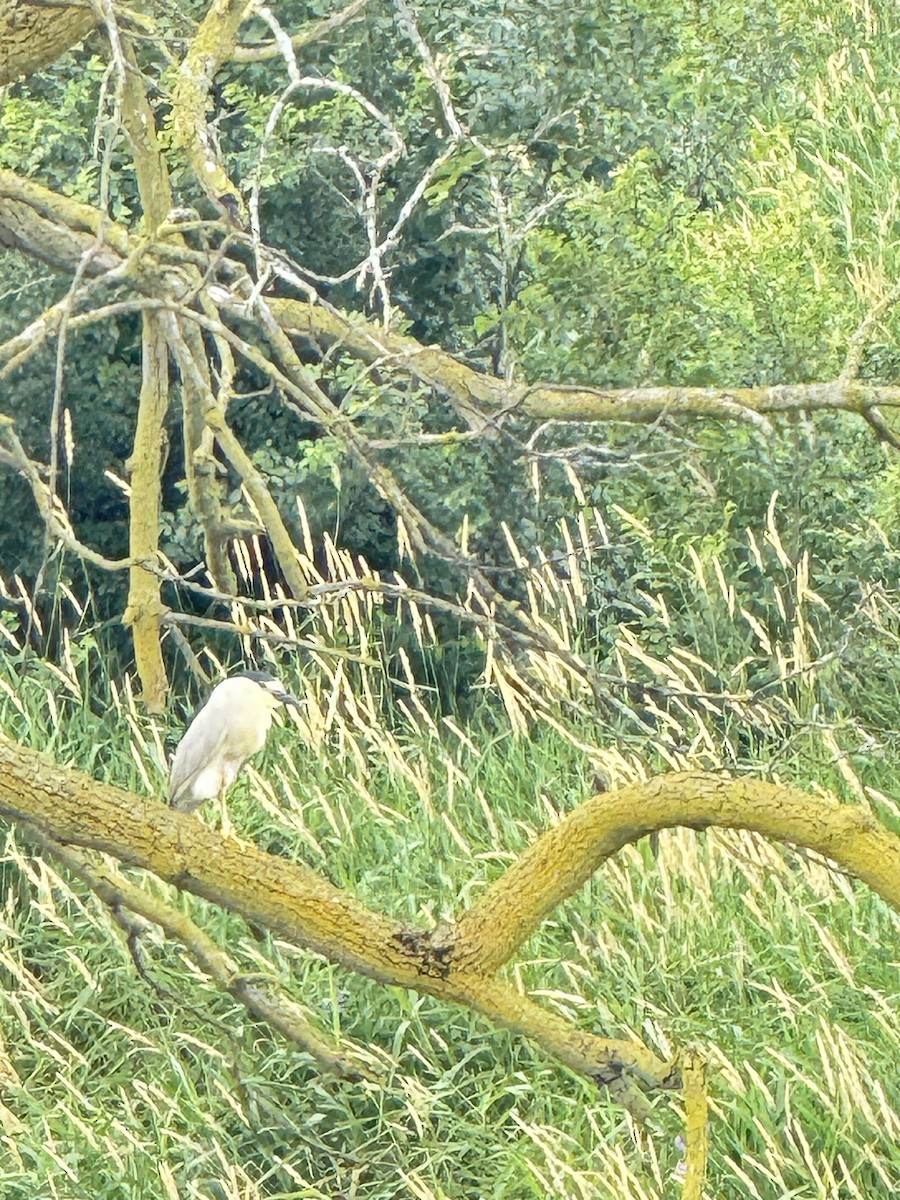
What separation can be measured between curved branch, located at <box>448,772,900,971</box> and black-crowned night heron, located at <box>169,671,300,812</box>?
2.22 metres

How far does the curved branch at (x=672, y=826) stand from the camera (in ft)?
8.59

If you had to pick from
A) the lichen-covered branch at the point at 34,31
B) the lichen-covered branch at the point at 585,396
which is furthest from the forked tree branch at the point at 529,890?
the lichen-covered branch at the point at 34,31

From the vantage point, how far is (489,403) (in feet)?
14.9

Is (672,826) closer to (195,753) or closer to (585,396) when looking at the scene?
(585,396)

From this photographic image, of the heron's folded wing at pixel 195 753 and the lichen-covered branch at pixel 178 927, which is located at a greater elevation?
the lichen-covered branch at pixel 178 927

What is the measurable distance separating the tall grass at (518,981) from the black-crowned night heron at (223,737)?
36 cm

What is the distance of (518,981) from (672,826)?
85.2 inches

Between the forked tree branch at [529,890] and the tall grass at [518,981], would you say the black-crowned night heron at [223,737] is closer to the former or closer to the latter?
the tall grass at [518,981]

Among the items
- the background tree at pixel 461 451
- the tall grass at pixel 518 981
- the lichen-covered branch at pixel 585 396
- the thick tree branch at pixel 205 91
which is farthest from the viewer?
the background tree at pixel 461 451

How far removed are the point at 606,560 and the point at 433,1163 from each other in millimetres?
2584

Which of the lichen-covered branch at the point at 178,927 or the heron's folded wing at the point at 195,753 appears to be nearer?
the lichen-covered branch at the point at 178,927

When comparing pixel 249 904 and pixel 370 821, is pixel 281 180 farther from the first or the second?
pixel 249 904

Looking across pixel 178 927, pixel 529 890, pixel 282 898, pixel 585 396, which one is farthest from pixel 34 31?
pixel 529 890

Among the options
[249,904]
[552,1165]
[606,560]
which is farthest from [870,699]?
[249,904]
